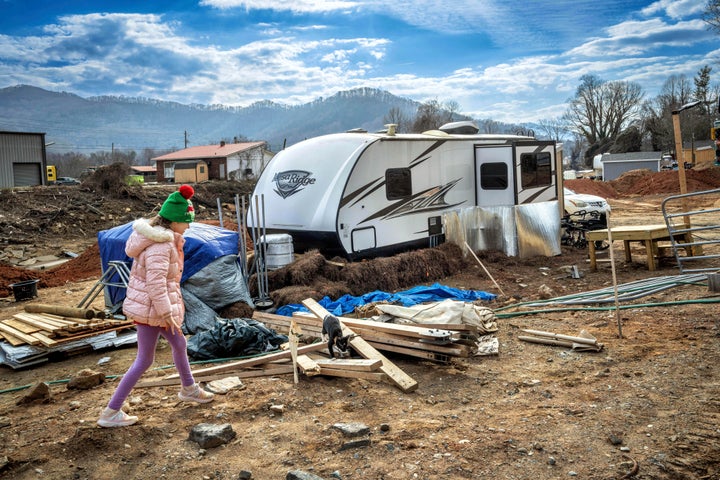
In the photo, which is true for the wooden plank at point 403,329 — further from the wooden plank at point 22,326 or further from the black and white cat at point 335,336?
the wooden plank at point 22,326

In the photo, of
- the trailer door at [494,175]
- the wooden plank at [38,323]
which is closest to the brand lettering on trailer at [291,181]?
the trailer door at [494,175]

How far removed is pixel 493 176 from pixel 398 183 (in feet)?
10.2

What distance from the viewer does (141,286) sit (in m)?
5.17

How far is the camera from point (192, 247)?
915 cm

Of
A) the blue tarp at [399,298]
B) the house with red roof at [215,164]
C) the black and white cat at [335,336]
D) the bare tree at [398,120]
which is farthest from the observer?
the bare tree at [398,120]

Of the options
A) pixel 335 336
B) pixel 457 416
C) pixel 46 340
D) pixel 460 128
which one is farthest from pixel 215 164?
pixel 457 416

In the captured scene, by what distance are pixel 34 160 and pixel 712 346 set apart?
145 ft

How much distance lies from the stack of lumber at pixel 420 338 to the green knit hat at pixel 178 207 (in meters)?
2.64

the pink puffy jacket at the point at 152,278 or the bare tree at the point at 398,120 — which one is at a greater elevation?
the bare tree at the point at 398,120

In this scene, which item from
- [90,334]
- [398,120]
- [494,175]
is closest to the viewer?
[90,334]

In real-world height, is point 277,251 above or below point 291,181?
below

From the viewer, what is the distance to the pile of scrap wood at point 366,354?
20.4ft

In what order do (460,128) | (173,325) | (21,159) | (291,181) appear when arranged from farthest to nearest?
(21,159) < (460,128) < (291,181) < (173,325)

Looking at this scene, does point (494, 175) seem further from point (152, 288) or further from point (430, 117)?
point (430, 117)
